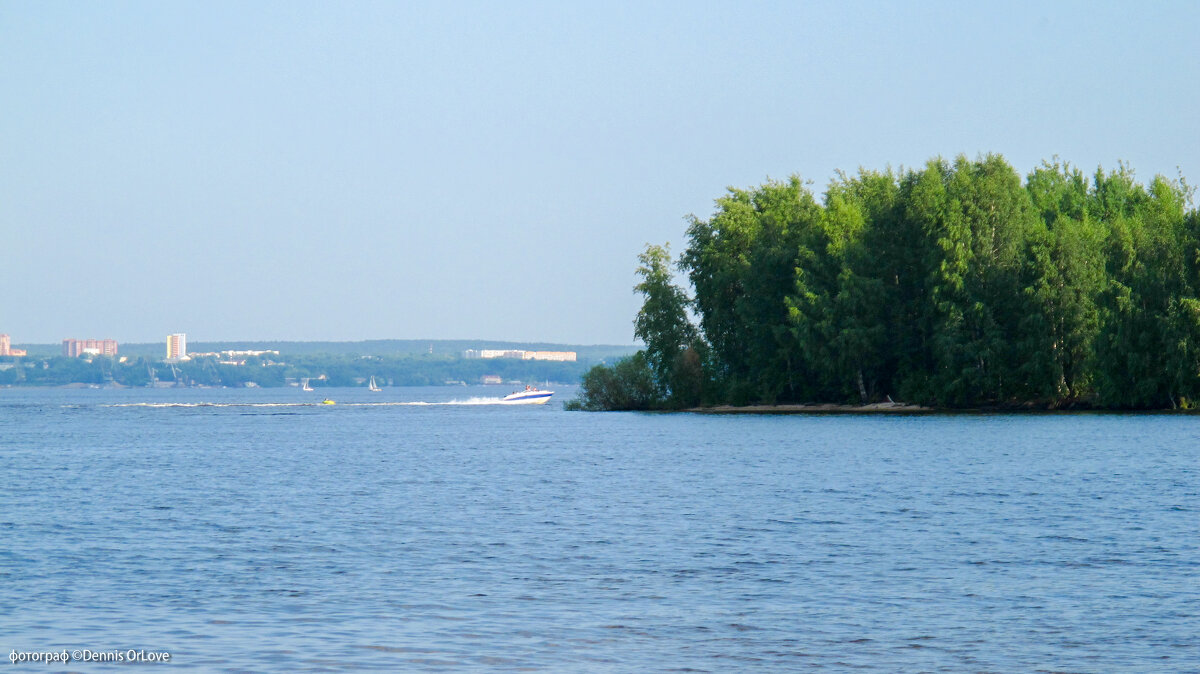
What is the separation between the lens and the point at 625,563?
981 inches

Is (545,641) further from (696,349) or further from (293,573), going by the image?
(696,349)

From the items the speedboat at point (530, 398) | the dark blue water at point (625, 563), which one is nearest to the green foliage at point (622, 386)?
the speedboat at point (530, 398)

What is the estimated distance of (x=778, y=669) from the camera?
52.0 ft

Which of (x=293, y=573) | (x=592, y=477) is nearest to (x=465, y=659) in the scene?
(x=293, y=573)

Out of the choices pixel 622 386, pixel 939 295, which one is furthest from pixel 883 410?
pixel 622 386

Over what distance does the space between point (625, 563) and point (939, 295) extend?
69851mm

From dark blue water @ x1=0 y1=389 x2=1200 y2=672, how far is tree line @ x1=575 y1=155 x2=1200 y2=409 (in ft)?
102

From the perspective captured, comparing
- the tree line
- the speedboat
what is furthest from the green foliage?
the speedboat

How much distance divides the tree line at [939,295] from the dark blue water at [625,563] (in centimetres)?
3118

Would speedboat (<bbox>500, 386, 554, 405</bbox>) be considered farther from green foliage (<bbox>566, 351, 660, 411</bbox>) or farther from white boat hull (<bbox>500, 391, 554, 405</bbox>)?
green foliage (<bbox>566, 351, 660, 411</bbox>)

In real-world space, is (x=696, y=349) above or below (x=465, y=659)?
above

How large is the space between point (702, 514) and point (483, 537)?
7.10m

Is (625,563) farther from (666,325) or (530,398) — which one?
(530,398)

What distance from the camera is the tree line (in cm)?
8394
